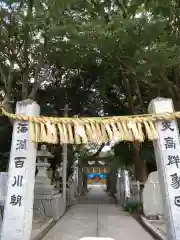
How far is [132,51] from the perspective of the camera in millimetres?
10016

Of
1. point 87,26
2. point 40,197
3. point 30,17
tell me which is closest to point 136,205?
point 40,197

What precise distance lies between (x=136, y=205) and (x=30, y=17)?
28.9 feet

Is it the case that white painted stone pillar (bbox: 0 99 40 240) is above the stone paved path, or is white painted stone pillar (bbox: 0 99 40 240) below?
above

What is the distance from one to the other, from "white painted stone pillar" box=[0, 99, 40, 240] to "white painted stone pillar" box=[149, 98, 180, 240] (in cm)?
204

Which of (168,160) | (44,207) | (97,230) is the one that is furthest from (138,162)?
(168,160)

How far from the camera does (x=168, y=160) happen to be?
451cm

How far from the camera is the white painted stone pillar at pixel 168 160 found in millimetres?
4293

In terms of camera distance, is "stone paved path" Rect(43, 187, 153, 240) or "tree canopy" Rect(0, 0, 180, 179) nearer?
"stone paved path" Rect(43, 187, 153, 240)

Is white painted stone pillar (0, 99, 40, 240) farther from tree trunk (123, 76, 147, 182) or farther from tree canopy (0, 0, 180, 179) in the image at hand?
tree trunk (123, 76, 147, 182)

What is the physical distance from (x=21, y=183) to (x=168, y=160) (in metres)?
2.34

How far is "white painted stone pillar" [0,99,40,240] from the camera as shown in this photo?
4.18 metres

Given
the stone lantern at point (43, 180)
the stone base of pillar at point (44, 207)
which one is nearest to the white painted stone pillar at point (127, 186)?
the stone lantern at point (43, 180)

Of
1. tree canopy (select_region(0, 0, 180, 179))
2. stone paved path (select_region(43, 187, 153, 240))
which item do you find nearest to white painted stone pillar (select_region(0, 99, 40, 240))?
stone paved path (select_region(43, 187, 153, 240))

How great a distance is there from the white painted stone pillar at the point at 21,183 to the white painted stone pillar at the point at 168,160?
204 cm
